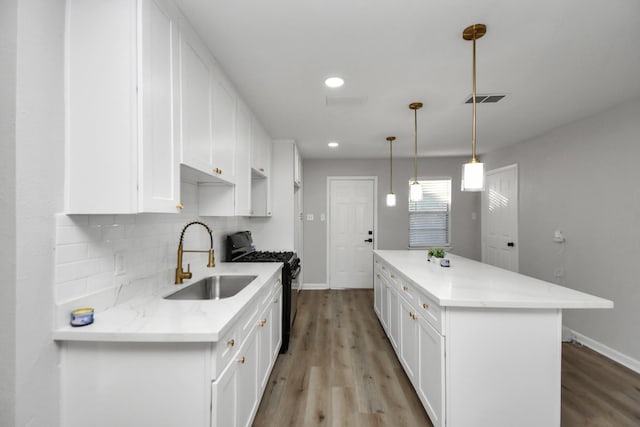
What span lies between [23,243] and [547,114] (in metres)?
4.19

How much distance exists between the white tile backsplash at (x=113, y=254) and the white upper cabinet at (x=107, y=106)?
0.16 meters

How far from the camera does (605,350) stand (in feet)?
9.68

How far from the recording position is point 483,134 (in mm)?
3951

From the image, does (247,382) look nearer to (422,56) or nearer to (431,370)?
(431,370)

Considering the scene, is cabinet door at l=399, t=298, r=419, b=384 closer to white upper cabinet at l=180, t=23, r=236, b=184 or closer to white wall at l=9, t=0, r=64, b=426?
white upper cabinet at l=180, t=23, r=236, b=184

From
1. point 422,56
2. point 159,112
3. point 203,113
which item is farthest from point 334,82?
point 159,112

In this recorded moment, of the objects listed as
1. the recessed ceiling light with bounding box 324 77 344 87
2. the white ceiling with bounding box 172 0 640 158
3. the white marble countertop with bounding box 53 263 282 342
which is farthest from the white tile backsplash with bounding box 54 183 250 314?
the recessed ceiling light with bounding box 324 77 344 87

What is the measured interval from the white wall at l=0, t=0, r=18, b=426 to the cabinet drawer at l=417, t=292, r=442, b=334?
1878 millimetres

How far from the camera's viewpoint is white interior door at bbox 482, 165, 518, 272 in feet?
14.7

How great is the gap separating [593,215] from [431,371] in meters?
2.73

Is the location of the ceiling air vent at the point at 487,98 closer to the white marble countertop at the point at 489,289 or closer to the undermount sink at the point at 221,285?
the white marble countertop at the point at 489,289

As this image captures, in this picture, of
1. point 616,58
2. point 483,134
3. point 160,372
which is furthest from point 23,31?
point 483,134

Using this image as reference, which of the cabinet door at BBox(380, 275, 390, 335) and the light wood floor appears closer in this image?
the light wood floor

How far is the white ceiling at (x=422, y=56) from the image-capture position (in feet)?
5.09
